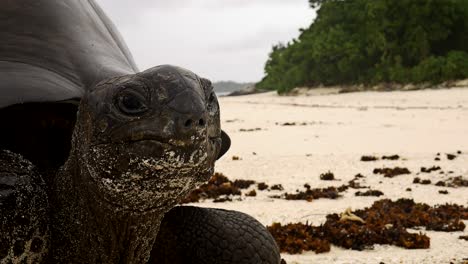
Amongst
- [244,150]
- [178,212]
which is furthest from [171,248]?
[244,150]

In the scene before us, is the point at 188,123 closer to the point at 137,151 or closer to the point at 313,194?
the point at 137,151

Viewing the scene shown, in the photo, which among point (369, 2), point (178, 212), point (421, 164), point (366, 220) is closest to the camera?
point (178, 212)

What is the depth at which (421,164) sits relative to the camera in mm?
7074

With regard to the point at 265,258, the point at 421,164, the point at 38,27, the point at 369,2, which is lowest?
the point at 421,164

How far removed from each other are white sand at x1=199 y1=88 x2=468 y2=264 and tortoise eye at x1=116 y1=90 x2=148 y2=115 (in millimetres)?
2108

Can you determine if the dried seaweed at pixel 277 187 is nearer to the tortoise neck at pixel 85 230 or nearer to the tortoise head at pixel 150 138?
the tortoise neck at pixel 85 230

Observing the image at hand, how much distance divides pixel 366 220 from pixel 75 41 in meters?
2.80

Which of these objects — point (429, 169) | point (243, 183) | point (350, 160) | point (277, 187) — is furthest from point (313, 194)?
point (350, 160)

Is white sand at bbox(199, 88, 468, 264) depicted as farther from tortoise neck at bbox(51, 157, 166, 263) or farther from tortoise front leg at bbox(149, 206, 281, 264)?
tortoise neck at bbox(51, 157, 166, 263)

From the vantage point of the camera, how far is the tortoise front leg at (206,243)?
7.10 ft

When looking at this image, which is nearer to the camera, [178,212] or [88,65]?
[88,65]

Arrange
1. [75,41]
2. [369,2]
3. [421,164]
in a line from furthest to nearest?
[369,2]
[421,164]
[75,41]

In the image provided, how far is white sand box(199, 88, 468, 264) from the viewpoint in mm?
3529

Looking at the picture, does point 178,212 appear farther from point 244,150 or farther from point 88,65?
point 244,150
